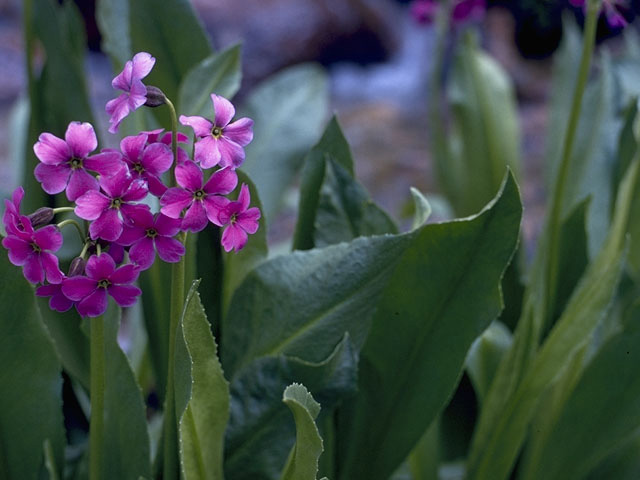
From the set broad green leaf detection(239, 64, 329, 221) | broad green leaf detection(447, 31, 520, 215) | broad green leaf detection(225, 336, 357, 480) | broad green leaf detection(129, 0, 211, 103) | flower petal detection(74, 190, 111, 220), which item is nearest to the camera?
flower petal detection(74, 190, 111, 220)

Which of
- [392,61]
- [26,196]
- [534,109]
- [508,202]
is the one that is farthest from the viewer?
[392,61]

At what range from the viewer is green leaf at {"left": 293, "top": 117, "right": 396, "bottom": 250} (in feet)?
2.60

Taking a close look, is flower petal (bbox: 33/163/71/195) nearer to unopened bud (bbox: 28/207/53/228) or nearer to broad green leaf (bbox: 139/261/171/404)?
unopened bud (bbox: 28/207/53/228)

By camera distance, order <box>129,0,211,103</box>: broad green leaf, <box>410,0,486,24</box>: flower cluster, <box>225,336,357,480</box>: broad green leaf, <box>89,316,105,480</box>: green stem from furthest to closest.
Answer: <box>410,0,486,24</box>: flower cluster → <box>129,0,211,103</box>: broad green leaf → <box>225,336,357,480</box>: broad green leaf → <box>89,316,105,480</box>: green stem

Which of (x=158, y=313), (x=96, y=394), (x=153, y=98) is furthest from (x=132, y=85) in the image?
(x=158, y=313)

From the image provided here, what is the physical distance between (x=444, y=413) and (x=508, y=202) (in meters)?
0.52

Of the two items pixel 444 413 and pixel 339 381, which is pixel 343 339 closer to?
pixel 339 381

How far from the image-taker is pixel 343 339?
2.19 ft

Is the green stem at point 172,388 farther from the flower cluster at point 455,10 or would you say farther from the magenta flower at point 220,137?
the flower cluster at point 455,10

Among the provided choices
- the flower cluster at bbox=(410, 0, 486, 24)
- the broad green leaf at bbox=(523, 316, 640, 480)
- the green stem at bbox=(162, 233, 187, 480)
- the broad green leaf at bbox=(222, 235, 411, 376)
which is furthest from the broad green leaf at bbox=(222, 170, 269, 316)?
the flower cluster at bbox=(410, 0, 486, 24)

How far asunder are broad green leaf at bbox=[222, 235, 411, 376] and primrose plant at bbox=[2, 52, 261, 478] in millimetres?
180

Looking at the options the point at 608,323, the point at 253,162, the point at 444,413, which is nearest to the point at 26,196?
the point at 253,162

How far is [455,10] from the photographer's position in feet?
4.18

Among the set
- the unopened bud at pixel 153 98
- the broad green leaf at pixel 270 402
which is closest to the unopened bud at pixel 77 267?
the unopened bud at pixel 153 98
